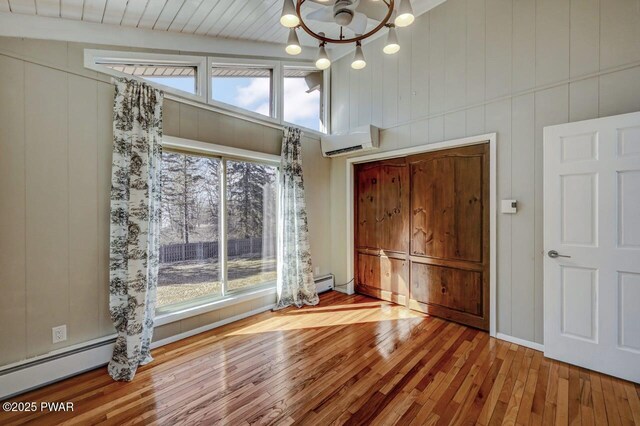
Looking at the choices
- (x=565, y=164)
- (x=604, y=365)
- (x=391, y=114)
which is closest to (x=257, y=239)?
(x=391, y=114)

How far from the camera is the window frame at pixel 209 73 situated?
246 centimetres

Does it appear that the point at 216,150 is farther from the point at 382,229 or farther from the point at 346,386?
the point at 346,386

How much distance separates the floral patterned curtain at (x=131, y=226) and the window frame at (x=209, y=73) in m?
0.29

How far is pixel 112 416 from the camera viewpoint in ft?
5.90

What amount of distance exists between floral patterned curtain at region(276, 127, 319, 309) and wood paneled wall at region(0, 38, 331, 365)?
188cm

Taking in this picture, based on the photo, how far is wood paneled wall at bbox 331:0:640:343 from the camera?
231cm

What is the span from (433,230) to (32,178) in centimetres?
384

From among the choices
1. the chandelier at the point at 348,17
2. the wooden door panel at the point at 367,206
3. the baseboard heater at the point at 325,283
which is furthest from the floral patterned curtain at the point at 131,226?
the wooden door panel at the point at 367,206

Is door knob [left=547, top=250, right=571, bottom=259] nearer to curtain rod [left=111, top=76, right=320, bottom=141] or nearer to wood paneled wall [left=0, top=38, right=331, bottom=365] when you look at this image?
curtain rod [left=111, top=76, right=320, bottom=141]

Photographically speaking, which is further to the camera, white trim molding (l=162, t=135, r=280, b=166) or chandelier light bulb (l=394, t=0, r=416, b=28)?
white trim molding (l=162, t=135, r=280, b=166)

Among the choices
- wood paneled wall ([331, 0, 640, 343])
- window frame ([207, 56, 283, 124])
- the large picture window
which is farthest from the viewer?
window frame ([207, 56, 283, 124])

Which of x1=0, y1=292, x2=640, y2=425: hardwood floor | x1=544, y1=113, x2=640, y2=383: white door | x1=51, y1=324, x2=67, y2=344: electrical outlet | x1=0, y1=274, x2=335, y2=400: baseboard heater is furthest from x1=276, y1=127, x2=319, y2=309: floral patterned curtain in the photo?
x1=544, y1=113, x2=640, y2=383: white door

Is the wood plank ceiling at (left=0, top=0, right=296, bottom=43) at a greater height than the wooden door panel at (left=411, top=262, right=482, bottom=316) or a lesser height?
greater

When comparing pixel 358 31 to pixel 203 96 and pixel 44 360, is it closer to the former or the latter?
pixel 203 96
